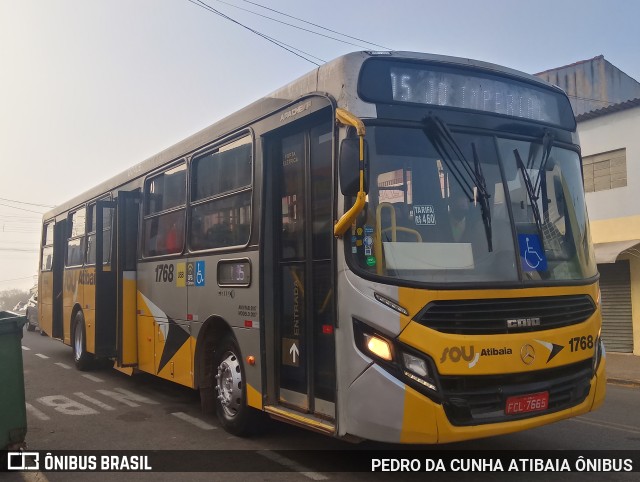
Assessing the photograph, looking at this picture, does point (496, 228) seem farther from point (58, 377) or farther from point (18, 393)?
point (58, 377)

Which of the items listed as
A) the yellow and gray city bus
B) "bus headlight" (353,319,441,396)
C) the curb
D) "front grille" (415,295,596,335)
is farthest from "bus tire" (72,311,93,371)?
the curb

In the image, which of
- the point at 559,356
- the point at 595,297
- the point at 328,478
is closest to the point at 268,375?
the point at 328,478

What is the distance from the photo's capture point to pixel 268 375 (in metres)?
5.91

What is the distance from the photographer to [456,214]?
4895 mm

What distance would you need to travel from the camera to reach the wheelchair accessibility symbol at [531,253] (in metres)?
4.97

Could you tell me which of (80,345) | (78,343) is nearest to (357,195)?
(80,345)

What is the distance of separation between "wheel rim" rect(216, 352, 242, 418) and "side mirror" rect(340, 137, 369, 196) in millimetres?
2678

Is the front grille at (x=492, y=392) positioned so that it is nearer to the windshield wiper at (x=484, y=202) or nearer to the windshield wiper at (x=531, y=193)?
the windshield wiper at (x=484, y=202)

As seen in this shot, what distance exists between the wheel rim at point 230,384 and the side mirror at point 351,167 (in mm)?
2678

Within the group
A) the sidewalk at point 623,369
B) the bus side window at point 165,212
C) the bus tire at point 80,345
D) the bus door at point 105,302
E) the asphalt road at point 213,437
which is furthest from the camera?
the bus tire at point 80,345

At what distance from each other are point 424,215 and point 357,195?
58 cm

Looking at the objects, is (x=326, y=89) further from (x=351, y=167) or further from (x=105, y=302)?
(x=105, y=302)

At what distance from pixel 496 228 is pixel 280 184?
83.9 inches

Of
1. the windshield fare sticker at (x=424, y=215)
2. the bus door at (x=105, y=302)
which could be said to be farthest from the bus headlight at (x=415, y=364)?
the bus door at (x=105, y=302)
